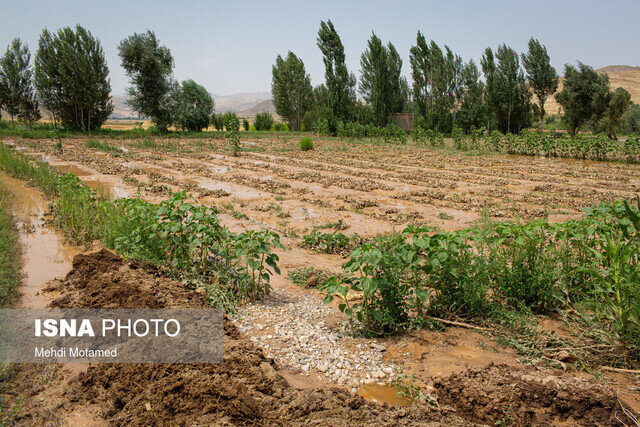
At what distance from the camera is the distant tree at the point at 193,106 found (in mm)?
32625

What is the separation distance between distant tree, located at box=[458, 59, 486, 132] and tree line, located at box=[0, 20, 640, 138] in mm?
74

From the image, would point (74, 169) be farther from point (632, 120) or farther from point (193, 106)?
point (632, 120)

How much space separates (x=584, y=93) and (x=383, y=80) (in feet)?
44.4

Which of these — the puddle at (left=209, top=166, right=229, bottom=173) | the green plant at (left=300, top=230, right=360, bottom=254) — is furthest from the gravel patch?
the puddle at (left=209, top=166, right=229, bottom=173)

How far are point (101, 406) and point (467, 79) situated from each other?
3391 centimetres

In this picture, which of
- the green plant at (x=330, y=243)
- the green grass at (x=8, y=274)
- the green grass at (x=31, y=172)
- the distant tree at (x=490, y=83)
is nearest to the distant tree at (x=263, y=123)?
the distant tree at (x=490, y=83)

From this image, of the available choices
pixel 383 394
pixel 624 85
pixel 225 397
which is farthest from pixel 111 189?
pixel 624 85

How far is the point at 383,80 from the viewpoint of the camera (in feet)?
104

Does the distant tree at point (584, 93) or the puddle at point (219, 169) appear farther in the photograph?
the distant tree at point (584, 93)

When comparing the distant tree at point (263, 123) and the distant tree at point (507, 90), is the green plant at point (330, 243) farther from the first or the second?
the distant tree at point (263, 123)

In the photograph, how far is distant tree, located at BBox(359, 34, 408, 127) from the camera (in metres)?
31.3

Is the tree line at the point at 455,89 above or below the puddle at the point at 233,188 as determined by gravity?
above

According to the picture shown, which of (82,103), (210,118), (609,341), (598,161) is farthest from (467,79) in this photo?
(609,341)

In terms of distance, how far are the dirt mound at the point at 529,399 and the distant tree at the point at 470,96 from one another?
31195 mm
